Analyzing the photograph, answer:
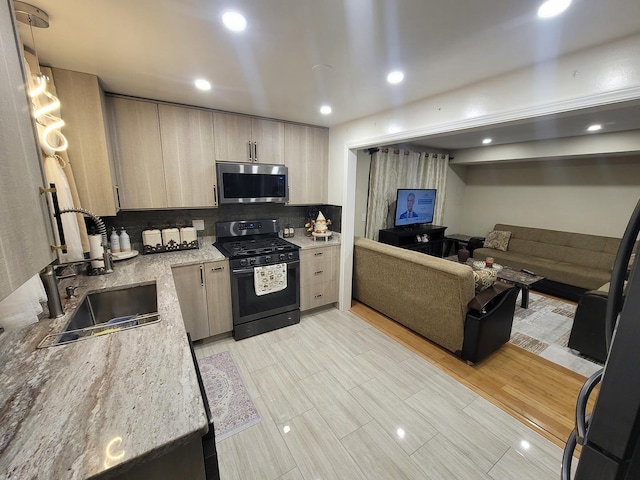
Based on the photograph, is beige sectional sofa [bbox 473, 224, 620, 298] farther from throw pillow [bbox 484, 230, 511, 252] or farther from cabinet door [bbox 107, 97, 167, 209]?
cabinet door [bbox 107, 97, 167, 209]

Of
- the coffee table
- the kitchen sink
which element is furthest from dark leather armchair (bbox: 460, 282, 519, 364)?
the kitchen sink

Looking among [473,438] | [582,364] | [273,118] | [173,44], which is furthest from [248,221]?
[582,364]

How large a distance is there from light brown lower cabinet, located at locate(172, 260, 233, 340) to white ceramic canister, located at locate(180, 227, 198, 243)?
1.41 ft

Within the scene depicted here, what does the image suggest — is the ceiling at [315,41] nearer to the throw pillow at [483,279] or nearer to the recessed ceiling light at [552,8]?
the recessed ceiling light at [552,8]

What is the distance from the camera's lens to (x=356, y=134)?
117 inches

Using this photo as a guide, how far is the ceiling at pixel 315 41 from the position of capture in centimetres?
116

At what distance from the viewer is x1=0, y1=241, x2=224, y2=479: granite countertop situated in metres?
0.67

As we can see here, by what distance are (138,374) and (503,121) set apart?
8.08 feet

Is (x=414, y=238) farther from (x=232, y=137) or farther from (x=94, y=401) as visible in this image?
(x=94, y=401)

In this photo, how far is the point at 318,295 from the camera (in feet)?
10.7

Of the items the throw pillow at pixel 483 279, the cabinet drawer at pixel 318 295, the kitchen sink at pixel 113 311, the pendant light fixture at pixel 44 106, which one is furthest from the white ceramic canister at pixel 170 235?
the throw pillow at pixel 483 279

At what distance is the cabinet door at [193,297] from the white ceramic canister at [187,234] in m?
0.43

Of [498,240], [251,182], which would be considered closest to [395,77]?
[251,182]

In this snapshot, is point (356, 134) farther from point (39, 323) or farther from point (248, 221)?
point (39, 323)
